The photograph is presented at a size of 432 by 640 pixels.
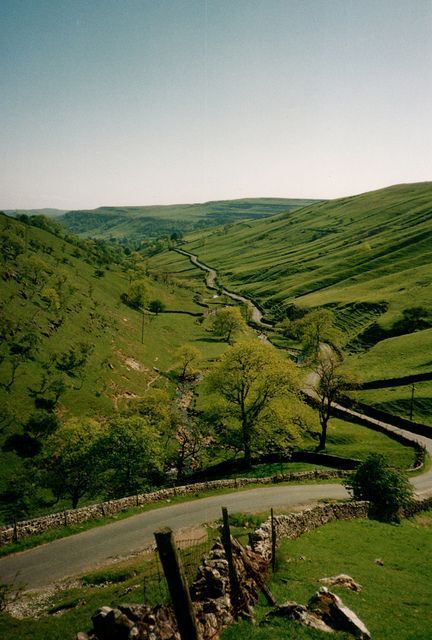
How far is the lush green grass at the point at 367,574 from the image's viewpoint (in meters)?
18.0

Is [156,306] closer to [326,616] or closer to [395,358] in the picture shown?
[395,358]

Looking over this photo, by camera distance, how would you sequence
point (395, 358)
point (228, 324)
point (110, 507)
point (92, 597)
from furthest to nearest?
1. point (228, 324)
2. point (395, 358)
3. point (110, 507)
4. point (92, 597)

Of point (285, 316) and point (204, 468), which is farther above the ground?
point (285, 316)

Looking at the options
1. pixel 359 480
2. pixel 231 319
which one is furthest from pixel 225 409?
pixel 231 319

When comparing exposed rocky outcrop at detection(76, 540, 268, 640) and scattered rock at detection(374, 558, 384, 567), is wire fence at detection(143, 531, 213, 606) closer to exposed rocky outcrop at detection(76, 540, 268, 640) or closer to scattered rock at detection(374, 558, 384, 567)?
exposed rocky outcrop at detection(76, 540, 268, 640)

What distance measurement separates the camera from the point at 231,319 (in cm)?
13662

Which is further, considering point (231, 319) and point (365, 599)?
point (231, 319)

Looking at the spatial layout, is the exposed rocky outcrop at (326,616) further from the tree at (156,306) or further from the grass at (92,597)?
the tree at (156,306)

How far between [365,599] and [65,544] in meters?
20.4

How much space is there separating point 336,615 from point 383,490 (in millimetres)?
24098

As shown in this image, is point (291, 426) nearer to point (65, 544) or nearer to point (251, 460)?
point (251, 460)

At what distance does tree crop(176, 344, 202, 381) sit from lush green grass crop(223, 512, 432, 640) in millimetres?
68708

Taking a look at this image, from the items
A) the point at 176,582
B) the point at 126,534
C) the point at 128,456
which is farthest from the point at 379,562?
the point at 128,456

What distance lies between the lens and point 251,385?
190 feet
